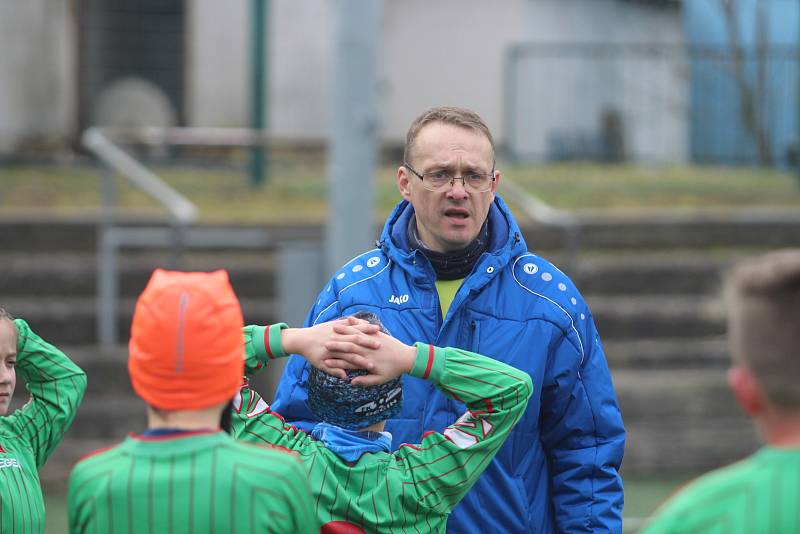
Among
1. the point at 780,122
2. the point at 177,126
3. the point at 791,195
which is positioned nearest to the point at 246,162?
the point at 177,126

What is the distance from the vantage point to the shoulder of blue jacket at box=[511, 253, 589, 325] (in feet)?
11.1

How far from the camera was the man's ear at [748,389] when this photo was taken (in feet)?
6.94

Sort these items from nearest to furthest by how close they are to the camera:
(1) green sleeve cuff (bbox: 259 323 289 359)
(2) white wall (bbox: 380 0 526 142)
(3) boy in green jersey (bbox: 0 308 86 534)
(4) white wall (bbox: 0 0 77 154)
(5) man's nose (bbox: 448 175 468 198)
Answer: (1) green sleeve cuff (bbox: 259 323 289 359) < (3) boy in green jersey (bbox: 0 308 86 534) < (5) man's nose (bbox: 448 175 468 198) < (4) white wall (bbox: 0 0 77 154) < (2) white wall (bbox: 380 0 526 142)

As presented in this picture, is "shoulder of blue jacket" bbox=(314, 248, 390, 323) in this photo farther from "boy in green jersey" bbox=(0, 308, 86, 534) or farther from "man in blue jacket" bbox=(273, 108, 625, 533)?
"boy in green jersey" bbox=(0, 308, 86, 534)

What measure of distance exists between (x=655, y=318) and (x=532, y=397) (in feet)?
23.3

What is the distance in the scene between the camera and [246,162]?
Answer: 1459 cm

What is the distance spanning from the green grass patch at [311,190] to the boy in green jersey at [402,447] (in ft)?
26.6

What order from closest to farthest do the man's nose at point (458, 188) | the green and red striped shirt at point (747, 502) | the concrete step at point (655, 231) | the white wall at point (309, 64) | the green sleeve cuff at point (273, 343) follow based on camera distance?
the green and red striped shirt at point (747, 502), the green sleeve cuff at point (273, 343), the man's nose at point (458, 188), the concrete step at point (655, 231), the white wall at point (309, 64)

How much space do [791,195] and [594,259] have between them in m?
3.54

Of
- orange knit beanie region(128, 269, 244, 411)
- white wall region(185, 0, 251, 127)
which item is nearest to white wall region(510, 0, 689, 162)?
white wall region(185, 0, 251, 127)

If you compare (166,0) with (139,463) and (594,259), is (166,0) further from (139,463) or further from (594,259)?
(139,463)

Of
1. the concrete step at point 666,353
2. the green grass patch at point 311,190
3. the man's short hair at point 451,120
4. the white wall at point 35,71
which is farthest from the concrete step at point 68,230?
the man's short hair at point 451,120

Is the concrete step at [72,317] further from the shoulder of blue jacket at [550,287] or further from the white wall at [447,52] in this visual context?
the white wall at [447,52]

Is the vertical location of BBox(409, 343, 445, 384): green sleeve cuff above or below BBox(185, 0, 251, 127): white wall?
below
